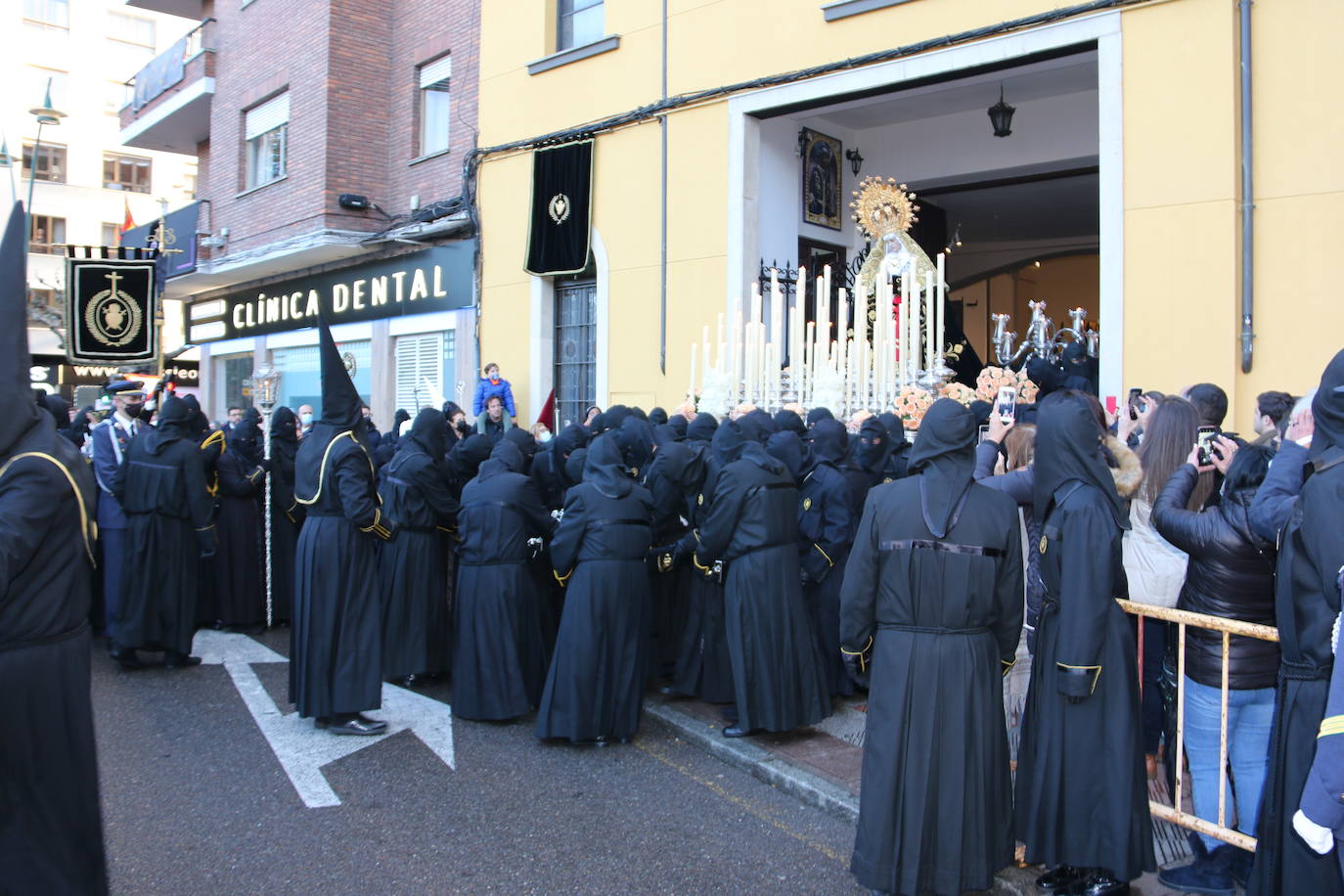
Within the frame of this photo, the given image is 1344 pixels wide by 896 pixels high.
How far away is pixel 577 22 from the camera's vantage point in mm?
13828

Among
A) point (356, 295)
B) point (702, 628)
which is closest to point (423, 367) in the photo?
point (356, 295)

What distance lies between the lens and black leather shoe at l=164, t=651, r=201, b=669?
25.1ft

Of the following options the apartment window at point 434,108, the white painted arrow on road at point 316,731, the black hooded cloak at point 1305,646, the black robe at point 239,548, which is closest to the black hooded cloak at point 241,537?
the black robe at point 239,548

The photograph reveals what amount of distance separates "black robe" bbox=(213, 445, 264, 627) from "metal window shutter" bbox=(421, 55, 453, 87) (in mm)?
8942

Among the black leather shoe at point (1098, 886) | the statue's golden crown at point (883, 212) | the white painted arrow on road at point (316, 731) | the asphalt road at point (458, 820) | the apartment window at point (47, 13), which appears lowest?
the asphalt road at point (458, 820)

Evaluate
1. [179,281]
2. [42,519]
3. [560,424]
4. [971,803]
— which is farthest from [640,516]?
[179,281]

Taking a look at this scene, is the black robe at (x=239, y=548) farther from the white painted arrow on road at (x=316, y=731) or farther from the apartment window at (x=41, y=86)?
the apartment window at (x=41, y=86)

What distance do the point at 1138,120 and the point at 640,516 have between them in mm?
6023

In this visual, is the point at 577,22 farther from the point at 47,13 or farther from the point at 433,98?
the point at 47,13

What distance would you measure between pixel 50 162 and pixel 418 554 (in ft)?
136

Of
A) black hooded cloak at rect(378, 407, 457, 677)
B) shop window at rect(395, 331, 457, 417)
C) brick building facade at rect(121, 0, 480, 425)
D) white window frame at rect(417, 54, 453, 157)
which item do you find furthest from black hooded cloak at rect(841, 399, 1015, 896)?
white window frame at rect(417, 54, 453, 157)

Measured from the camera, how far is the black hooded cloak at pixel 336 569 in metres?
5.96

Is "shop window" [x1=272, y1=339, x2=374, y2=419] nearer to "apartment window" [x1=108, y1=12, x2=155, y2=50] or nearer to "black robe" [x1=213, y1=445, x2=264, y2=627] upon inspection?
"black robe" [x1=213, y1=445, x2=264, y2=627]

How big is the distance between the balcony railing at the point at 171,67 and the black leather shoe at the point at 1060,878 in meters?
21.3
